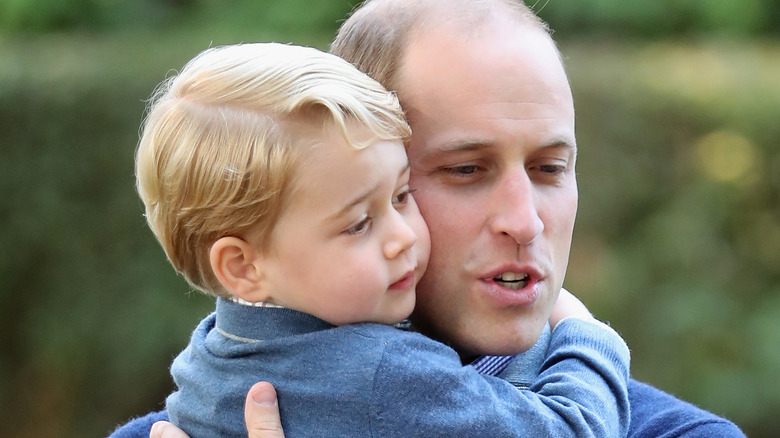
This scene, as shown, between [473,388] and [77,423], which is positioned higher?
[473,388]

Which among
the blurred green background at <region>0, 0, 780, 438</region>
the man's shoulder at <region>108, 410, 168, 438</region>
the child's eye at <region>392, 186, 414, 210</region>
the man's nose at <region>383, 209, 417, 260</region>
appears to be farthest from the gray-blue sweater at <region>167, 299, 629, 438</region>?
the blurred green background at <region>0, 0, 780, 438</region>

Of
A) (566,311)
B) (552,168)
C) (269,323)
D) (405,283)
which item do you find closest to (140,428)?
(269,323)

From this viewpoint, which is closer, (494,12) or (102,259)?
(494,12)

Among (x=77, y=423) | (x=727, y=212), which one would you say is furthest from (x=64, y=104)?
(x=727, y=212)

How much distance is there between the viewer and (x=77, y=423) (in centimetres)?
563

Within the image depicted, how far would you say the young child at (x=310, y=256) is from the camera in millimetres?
1831

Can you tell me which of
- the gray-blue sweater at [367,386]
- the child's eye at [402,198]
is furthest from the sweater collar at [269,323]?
the child's eye at [402,198]

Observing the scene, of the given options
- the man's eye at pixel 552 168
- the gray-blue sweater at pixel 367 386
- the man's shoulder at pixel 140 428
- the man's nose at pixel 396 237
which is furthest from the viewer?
the man's shoulder at pixel 140 428

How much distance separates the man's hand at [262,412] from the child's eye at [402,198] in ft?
1.37

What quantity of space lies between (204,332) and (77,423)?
12.4ft

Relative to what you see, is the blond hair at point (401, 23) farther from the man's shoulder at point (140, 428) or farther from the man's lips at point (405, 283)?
the man's shoulder at point (140, 428)

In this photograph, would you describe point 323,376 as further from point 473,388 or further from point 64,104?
point 64,104

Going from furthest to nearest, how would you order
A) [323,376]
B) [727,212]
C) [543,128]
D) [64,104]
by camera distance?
[64,104]
[727,212]
[543,128]
[323,376]

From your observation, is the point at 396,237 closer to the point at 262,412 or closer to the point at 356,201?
the point at 356,201
